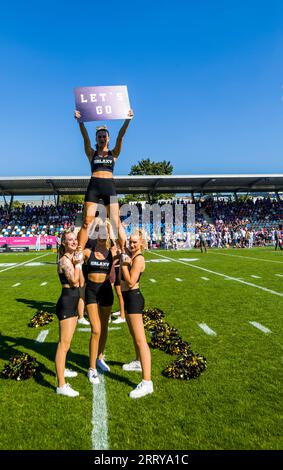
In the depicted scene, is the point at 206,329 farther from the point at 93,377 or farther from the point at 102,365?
the point at 93,377

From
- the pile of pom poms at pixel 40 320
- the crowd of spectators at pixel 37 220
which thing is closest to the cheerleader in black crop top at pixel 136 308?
the pile of pom poms at pixel 40 320

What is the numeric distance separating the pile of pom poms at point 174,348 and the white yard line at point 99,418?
94 cm

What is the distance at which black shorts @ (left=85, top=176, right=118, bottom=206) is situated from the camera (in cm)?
655

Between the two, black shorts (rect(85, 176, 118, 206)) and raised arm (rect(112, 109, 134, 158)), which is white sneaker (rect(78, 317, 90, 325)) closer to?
black shorts (rect(85, 176, 118, 206))

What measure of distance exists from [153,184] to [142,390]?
148 feet

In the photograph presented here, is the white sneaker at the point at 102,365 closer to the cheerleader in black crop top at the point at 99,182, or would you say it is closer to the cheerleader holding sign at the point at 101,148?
the cheerleader holding sign at the point at 101,148

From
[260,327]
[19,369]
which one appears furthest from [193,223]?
[19,369]

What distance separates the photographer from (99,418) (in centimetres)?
391

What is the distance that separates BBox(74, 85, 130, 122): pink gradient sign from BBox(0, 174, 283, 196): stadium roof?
3711 centimetres

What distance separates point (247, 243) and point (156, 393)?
1453 inches

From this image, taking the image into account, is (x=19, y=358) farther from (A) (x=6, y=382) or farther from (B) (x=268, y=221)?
(B) (x=268, y=221)
